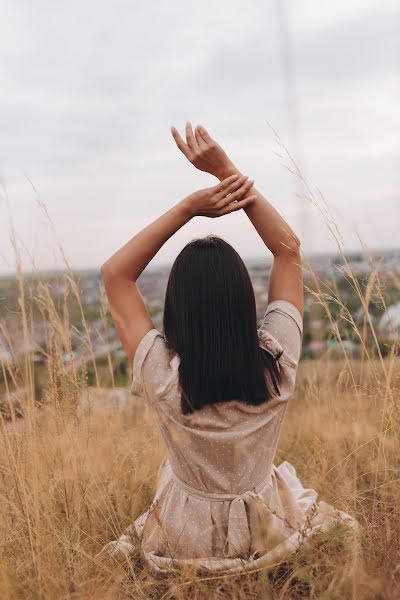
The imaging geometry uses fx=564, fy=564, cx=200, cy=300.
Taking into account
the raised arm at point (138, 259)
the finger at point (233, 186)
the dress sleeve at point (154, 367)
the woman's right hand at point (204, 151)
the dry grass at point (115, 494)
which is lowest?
the dry grass at point (115, 494)

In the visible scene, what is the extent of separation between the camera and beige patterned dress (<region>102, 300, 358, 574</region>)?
1.36m

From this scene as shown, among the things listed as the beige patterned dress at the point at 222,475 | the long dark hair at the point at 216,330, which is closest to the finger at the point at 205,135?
the long dark hair at the point at 216,330

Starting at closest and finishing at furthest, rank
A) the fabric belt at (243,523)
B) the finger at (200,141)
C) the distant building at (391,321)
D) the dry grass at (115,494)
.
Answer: the dry grass at (115,494) < the fabric belt at (243,523) < the finger at (200,141) < the distant building at (391,321)

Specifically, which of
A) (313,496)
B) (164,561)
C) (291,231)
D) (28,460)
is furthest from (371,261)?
(28,460)

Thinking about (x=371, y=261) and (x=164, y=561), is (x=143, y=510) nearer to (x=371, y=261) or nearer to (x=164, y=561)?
(x=164, y=561)

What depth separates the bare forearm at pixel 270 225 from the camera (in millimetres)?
1521

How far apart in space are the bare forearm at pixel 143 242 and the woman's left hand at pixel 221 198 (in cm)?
3

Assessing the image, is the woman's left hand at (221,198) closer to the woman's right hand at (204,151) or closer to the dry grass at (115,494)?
the woman's right hand at (204,151)

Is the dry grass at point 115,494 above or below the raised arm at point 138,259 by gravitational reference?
below

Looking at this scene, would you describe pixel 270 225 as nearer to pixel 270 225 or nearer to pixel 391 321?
pixel 270 225

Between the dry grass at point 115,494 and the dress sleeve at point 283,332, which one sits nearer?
the dry grass at point 115,494

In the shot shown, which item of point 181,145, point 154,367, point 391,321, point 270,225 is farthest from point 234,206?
→ point 391,321

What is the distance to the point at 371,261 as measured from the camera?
167 cm

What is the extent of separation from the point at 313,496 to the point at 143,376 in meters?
0.64
